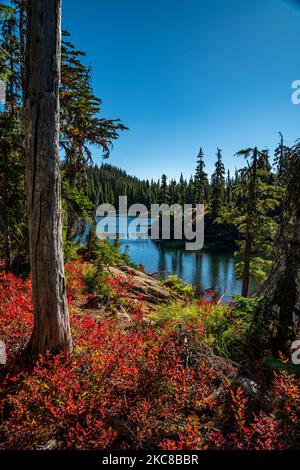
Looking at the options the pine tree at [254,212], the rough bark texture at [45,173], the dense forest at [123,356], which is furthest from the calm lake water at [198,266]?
the rough bark texture at [45,173]

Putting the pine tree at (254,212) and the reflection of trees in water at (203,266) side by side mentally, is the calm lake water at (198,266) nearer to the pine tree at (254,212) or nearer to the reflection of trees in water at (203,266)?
the reflection of trees in water at (203,266)

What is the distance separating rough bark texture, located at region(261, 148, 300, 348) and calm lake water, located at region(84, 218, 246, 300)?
12.9 m

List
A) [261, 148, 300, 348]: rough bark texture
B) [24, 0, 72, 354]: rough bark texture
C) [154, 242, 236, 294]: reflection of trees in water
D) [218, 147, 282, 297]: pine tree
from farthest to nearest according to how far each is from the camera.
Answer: [154, 242, 236, 294]: reflection of trees in water, [218, 147, 282, 297]: pine tree, [261, 148, 300, 348]: rough bark texture, [24, 0, 72, 354]: rough bark texture

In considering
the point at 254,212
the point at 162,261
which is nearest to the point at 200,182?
the point at 162,261

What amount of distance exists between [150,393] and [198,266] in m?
25.3

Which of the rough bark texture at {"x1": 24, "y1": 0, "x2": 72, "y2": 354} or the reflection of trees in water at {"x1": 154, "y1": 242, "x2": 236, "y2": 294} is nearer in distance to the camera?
the rough bark texture at {"x1": 24, "y1": 0, "x2": 72, "y2": 354}

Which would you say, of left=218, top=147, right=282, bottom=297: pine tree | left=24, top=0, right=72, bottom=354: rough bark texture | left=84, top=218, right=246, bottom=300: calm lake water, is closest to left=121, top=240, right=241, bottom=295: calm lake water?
left=84, top=218, right=246, bottom=300: calm lake water

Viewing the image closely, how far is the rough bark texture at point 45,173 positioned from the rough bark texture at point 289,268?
137 inches

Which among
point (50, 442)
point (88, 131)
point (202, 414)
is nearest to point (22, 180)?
point (88, 131)

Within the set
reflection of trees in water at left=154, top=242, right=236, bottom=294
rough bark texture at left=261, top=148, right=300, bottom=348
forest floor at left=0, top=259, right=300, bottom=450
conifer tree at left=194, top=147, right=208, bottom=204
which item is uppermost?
conifer tree at left=194, top=147, right=208, bottom=204

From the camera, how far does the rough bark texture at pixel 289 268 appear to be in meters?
3.98

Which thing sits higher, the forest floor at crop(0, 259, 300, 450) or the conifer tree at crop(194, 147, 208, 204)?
the conifer tree at crop(194, 147, 208, 204)

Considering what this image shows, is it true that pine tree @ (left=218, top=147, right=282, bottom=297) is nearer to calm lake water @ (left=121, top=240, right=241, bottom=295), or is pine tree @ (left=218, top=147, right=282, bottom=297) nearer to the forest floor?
calm lake water @ (left=121, top=240, right=241, bottom=295)

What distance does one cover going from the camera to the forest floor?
2479 millimetres
